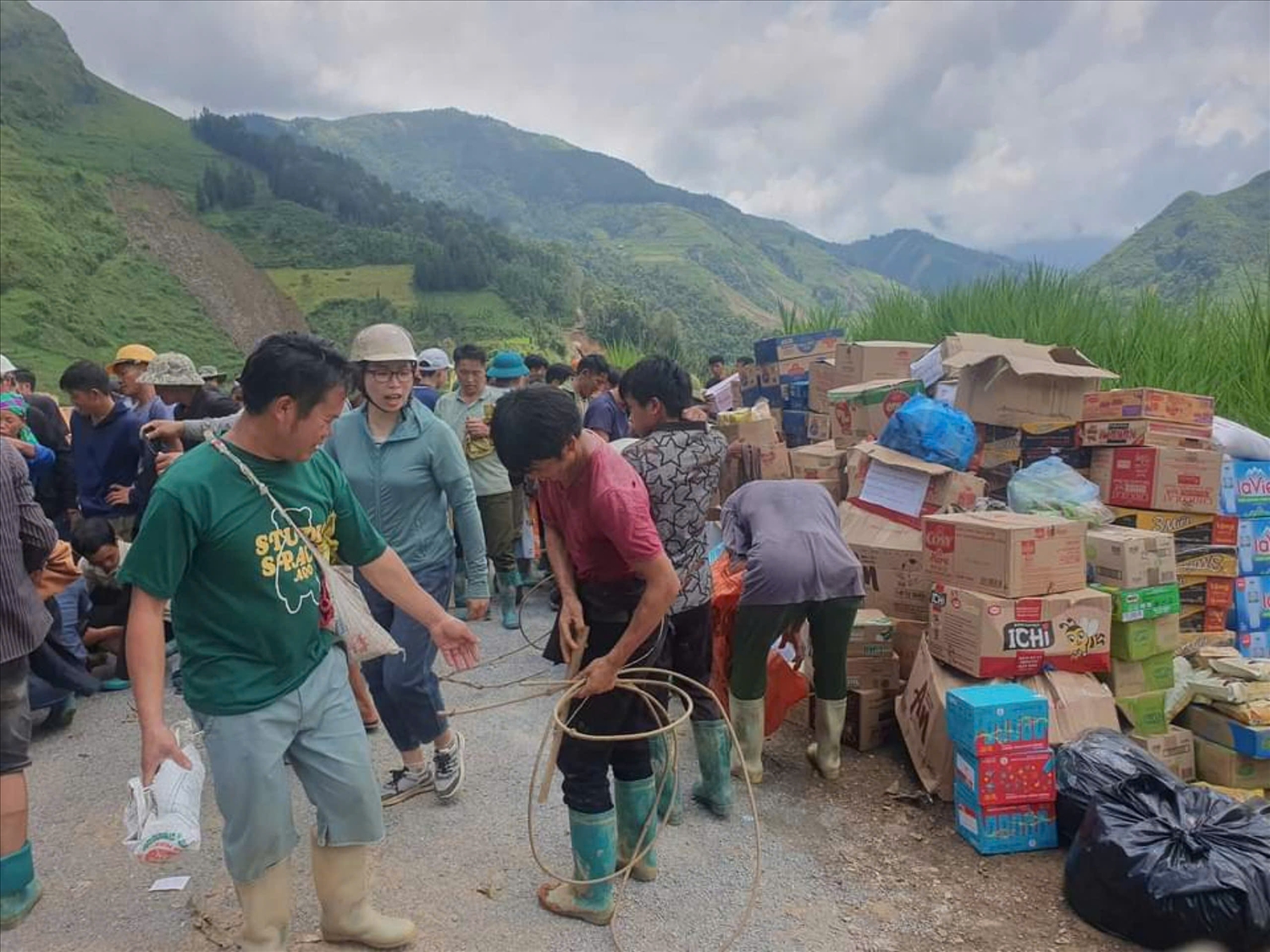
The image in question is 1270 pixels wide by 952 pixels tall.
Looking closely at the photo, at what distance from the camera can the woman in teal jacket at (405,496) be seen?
3125mm

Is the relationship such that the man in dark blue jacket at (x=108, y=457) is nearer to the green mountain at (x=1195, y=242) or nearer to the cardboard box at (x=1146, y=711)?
the cardboard box at (x=1146, y=711)

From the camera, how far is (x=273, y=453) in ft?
6.81

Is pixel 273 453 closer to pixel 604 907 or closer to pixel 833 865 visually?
pixel 604 907

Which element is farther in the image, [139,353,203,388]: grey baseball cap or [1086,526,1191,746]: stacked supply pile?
[139,353,203,388]: grey baseball cap

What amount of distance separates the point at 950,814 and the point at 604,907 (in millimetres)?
1654

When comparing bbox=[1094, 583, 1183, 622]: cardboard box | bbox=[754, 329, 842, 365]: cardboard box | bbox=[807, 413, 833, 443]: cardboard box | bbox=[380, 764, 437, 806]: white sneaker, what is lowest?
bbox=[380, 764, 437, 806]: white sneaker

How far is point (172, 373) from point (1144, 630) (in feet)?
16.9

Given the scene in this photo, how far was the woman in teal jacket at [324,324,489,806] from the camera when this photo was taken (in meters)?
3.12

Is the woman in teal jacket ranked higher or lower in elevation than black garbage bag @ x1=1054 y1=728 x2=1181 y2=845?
higher

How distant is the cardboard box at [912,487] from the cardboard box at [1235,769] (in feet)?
5.08

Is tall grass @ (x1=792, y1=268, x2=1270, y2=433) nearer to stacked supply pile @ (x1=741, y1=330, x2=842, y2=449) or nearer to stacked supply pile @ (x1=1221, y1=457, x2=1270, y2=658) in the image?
stacked supply pile @ (x1=1221, y1=457, x2=1270, y2=658)

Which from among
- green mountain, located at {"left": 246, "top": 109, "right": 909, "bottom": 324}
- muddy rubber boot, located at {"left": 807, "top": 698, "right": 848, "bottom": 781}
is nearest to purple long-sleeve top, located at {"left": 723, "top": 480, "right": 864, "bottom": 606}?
muddy rubber boot, located at {"left": 807, "top": 698, "right": 848, "bottom": 781}

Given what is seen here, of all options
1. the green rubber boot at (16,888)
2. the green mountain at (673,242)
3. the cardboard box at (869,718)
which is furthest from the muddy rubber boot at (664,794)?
the green mountain at (673,242)

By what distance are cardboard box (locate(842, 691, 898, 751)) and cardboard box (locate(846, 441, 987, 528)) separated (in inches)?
38.1
